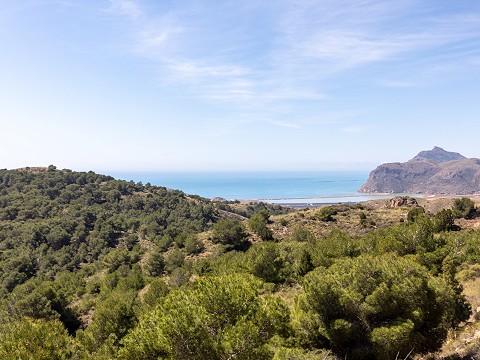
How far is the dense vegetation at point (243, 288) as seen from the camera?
13.8m

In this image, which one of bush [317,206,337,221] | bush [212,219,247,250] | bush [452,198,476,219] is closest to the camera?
bush [452,198,476,219]

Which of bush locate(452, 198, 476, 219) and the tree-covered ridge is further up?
bush locate(452, 198, 476, 219)

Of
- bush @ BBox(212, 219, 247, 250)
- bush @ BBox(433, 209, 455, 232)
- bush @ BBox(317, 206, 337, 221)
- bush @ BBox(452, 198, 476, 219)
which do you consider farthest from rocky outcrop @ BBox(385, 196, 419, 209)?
bush @ BBox(212, 219, 247, 250)

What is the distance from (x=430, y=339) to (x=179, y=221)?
327 feet

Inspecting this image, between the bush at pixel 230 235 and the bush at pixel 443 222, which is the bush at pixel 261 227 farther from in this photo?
the bush at pixel 443 222

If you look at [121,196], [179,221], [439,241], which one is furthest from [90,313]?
[121,196]

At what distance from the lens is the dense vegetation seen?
13766mm

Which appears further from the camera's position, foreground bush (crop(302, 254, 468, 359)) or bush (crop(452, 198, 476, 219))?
bush (crop(452, 198, 476, 219))

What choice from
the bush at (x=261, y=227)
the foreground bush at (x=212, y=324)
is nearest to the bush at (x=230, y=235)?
the bush at (x=261, y=227)

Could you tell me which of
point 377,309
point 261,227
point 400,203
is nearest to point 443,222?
point 400,203

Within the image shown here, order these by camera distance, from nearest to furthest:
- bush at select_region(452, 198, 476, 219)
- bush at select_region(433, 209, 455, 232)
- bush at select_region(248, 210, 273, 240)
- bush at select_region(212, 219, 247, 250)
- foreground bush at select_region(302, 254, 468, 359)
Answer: foreground bush at select_region(302, 254, 468, 359), bush at select_region(433, 209, 455, 232), bush at select_region(452, 198, 476, 219), bush at select_region(212, 219, 247, 250), bush at select_region(248, 210, 273, 240)

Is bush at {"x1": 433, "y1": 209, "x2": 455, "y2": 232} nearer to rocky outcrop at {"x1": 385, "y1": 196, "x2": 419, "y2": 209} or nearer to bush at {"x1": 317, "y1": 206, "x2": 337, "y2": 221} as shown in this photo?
bush at {"x1": 317, "y1": 206, "x2": 337, "y2": 221}

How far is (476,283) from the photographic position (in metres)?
28.3

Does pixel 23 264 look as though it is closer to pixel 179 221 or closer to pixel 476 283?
pixel 179 221
